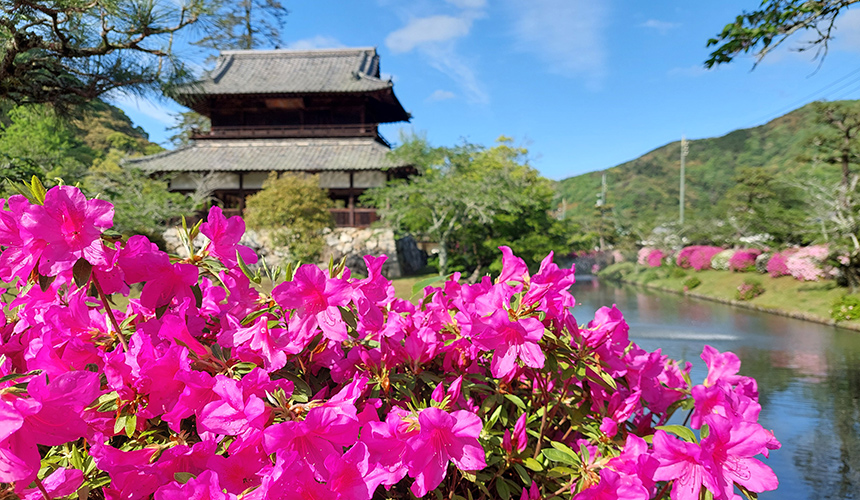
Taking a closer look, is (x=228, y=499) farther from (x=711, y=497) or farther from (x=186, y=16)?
(x=186, y=16)

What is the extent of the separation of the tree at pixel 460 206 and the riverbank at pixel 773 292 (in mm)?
6016

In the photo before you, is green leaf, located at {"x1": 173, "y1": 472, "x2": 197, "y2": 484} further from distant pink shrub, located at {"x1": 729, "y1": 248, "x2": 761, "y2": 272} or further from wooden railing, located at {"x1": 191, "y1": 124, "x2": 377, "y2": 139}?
distant pink shrub, located at {"x1": 729, "y1": 248, "x2": 761, "y2": 272}

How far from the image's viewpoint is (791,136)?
61.6m

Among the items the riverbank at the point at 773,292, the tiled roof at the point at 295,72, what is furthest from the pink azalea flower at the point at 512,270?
the tiled roof at the point at 295,72

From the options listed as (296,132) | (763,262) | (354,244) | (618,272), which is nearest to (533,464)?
(354,244)

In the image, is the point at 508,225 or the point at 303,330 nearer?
the point at 303,330

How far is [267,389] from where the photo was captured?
0.80 m

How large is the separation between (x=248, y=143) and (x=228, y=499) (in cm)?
1790

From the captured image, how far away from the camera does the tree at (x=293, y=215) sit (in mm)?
12227

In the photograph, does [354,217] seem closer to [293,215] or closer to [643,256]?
[293,215]

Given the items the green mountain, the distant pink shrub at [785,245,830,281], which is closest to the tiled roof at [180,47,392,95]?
the distant pink shrub at [785,245,830,281]

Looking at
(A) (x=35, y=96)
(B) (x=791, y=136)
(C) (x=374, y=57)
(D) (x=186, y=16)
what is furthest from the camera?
(B) (x=791, y=136)

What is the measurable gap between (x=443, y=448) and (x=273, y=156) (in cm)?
1666

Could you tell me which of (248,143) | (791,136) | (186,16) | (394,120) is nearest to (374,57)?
(394,120)
